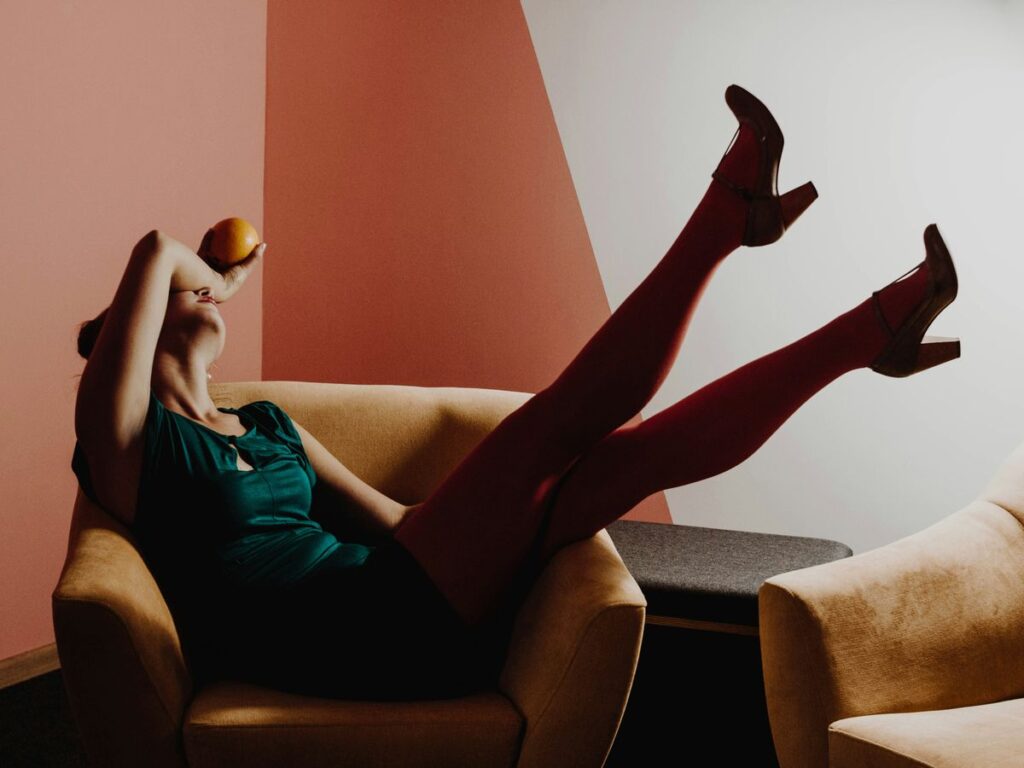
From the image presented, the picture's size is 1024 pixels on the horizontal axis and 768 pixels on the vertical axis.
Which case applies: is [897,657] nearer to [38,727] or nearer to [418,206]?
[38,727]

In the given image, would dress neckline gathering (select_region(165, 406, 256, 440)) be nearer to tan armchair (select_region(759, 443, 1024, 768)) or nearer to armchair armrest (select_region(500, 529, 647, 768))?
armchair armrest (select_region(500, 529, 647, 768))

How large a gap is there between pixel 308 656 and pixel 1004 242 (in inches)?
87.8

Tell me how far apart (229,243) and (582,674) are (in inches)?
38.4

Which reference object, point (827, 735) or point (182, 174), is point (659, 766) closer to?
point (827, 735)

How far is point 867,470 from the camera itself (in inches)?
116

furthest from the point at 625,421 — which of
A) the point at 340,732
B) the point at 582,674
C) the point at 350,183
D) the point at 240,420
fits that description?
the point at 350,183

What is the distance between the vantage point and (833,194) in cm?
296

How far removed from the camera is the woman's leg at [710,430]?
157cm

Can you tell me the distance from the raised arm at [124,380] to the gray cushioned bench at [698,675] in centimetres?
111

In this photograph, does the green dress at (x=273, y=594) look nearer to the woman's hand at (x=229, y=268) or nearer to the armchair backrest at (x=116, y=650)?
the armchair backrest at (x=116, y=650)

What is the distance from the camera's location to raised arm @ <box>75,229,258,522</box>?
157 cm

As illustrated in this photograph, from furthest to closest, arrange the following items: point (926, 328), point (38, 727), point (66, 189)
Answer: point (66, 189)
point (38, 727)
point (926, 328)

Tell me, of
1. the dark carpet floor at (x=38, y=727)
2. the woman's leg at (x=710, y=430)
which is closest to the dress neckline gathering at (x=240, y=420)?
the woman's leg at (x=710, y=430)

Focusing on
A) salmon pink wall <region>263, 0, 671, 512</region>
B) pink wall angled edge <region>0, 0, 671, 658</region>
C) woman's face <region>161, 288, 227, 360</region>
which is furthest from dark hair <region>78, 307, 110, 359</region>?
salmon pink wall <region>263, 0, 671, 512</region>
